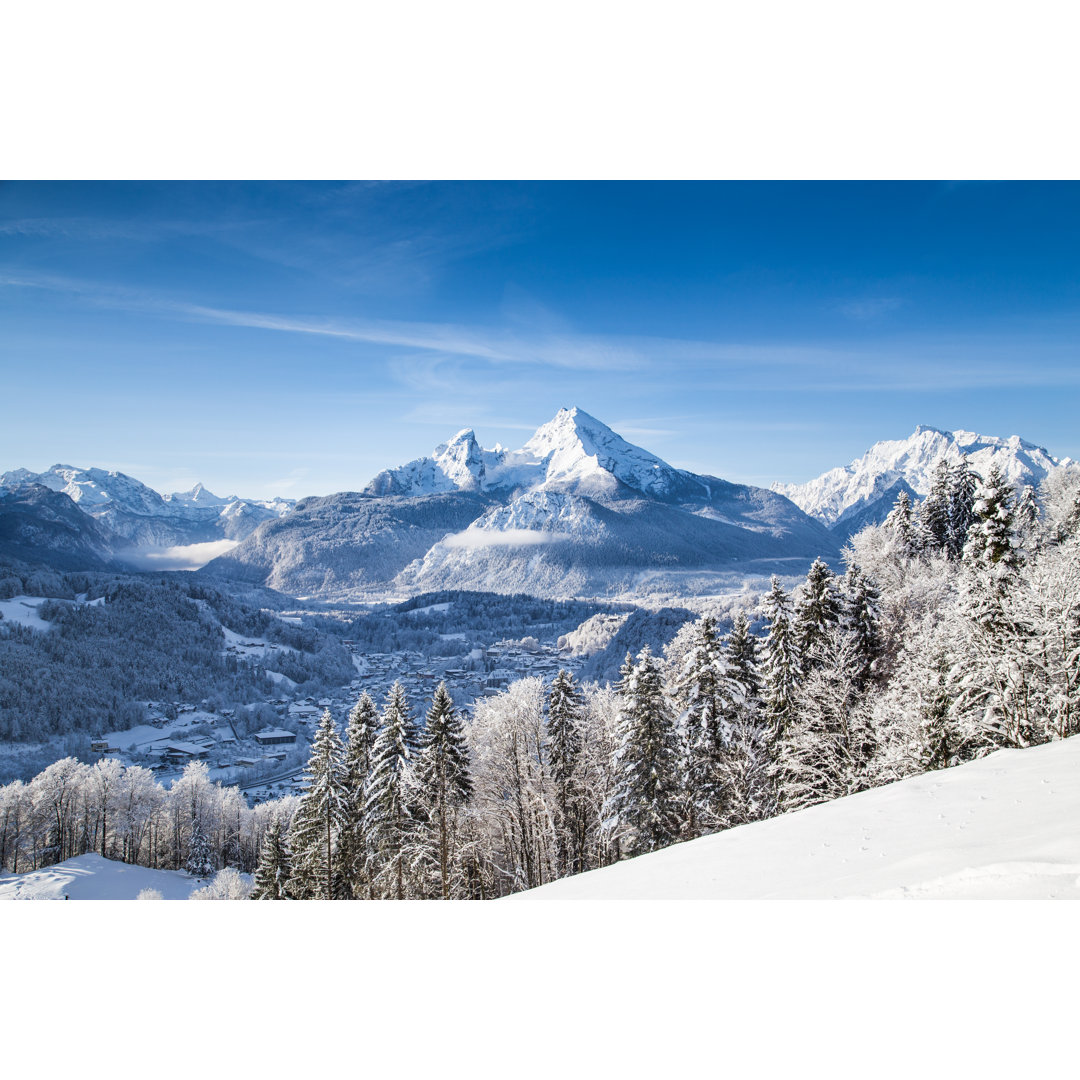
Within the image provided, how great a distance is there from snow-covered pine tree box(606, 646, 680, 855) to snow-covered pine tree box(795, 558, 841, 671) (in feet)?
13.9

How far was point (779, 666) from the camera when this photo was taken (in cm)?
1336

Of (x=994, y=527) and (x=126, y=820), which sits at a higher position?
(x=994, y=527)

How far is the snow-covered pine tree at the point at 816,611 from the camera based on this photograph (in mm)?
13641

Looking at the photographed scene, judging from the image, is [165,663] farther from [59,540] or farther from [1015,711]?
[1015,711]

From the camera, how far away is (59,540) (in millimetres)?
50219

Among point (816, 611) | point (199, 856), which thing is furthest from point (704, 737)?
point (199, 856)

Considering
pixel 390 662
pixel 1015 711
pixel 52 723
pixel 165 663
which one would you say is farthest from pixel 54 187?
pixel 390 662

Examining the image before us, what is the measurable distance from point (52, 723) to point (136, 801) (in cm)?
2488

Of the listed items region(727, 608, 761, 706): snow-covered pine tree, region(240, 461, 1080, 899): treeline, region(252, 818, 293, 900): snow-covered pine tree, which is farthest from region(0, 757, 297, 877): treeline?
region(727, 608, 761, 706): snow-covered pine tree

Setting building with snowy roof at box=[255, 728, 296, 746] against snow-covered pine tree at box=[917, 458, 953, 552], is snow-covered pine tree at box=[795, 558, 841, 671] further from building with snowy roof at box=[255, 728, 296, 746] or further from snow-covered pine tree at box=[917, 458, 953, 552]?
building with snowy roof at box=[255, 728, 296, 746]

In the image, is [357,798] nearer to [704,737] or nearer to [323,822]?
[323,822]

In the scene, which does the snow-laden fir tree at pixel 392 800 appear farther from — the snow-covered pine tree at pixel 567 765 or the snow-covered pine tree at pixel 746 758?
the snow-covered pine tree at pixel 746 758

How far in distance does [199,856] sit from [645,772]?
2633 centimetres

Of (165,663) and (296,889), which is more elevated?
(165,663)
